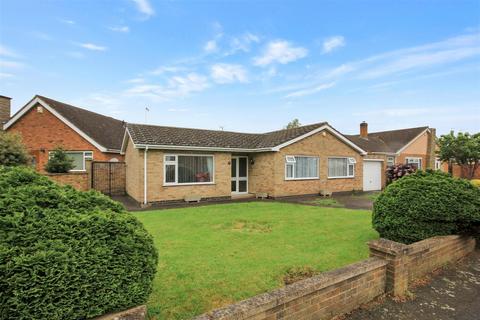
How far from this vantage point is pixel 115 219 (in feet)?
8.07

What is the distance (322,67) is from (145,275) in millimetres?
15265

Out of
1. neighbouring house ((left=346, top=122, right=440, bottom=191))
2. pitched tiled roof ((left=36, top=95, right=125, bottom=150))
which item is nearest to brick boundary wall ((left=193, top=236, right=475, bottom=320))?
pitched tiled roof ((left=36, top=95, right=125, bottom=150))

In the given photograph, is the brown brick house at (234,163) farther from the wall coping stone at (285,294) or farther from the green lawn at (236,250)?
the wall coping stone at (285,294)

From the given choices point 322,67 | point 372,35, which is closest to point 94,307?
point 372,35

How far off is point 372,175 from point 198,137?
14.4 m

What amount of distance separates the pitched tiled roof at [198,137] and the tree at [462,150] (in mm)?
16454

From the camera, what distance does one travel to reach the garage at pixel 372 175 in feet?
65.5

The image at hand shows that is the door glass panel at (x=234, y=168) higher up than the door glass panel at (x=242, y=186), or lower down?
higher up

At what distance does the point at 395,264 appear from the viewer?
370cm

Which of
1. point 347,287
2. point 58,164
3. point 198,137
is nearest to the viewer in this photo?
point 347,287

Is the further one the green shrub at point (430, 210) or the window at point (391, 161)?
the window at point (391, 161)

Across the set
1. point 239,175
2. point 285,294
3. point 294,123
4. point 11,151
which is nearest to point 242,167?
point 239,175

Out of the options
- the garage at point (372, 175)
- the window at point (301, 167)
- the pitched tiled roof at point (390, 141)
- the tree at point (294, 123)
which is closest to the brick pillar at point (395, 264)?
the window at point (301, 167)

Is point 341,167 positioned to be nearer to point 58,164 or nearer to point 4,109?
point 58,164
